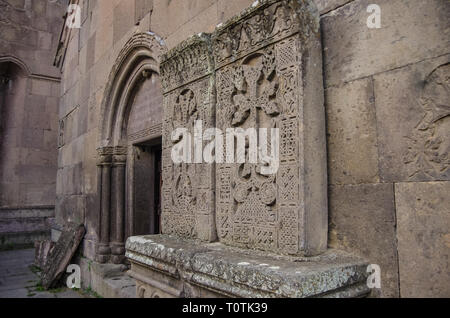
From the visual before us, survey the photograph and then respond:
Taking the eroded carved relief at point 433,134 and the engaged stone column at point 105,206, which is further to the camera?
the engaged stone column at point 105,206

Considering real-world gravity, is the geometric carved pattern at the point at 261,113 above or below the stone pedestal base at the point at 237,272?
above

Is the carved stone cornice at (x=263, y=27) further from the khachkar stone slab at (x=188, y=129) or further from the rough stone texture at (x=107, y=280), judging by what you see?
the rough stone texture at (x=107, y=280)

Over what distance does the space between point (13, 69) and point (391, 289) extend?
10845mm

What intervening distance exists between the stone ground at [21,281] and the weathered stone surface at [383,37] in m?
4.36

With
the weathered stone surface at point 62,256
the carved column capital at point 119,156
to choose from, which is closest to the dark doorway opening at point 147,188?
the carved column capital at point 119,156

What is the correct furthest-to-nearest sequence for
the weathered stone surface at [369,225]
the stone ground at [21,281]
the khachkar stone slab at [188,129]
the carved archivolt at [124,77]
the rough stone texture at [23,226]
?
the rough stone texture at [23,226] → the stone ground at [21,281] → the carved archivolt at [124,77] → the khachkar stone slab at [188,129] → the weathered stone surface at [369,225]

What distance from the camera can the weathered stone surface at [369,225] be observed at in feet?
4.95

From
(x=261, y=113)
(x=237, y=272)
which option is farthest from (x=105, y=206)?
(x=237, y=272)

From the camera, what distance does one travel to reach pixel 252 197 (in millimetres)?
1842

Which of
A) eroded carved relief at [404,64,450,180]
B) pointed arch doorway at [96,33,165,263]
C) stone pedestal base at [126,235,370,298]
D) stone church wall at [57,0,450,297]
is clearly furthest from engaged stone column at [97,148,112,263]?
eroded carved relief at [404,64,450,180]

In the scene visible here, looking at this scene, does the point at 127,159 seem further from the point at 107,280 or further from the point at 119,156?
the point at 107,280

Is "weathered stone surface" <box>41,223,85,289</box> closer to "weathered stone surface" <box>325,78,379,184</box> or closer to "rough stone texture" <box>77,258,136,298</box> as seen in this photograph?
"rough stone texture" <box>77,258,136,298</box>

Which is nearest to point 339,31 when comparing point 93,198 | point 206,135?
point 206,135
